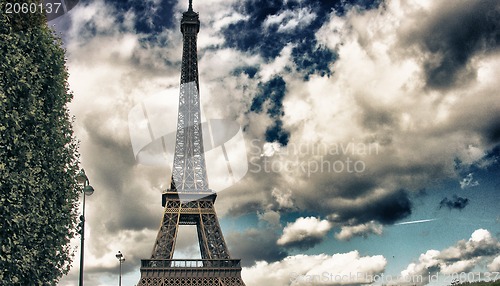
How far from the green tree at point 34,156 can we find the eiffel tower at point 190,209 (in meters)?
62.3

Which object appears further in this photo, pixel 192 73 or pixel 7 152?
pixel 192 73

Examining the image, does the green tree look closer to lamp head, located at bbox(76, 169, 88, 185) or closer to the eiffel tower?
lamp head, located at bbox(76, 169, 88, 185)

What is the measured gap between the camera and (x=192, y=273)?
86.2 m

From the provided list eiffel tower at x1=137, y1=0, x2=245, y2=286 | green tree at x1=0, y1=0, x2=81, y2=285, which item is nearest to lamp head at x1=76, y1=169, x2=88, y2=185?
green tree at x1=0, y1=0, x2=81, y2=285

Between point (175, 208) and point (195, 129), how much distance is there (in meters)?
16.5

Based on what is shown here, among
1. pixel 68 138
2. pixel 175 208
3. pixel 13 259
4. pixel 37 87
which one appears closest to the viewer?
pixel 13 259

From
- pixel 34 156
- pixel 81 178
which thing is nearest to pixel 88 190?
pixel 81 178

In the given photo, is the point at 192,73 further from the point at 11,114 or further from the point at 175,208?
the point at 11,114

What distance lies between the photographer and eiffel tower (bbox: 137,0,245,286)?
8556 cm

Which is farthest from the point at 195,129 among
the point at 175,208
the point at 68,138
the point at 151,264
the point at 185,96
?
the point at 68,138

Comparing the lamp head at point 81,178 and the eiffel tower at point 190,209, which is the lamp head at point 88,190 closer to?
the lamp head at point 81,178

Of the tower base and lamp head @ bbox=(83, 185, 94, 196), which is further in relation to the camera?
the tower base

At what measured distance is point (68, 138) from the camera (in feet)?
84.0

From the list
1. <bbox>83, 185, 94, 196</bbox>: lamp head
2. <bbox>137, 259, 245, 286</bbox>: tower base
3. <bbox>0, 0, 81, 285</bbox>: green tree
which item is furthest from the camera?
<bbox>137, 259, 245, 286</bbox>: tower base
